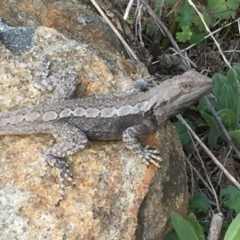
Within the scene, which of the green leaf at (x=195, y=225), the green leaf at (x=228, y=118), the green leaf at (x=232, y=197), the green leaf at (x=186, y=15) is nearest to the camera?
the green leaf at (x=195, y=225)

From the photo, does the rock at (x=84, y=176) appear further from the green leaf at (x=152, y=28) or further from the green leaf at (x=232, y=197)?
the green leaf at (x=152, y=28)

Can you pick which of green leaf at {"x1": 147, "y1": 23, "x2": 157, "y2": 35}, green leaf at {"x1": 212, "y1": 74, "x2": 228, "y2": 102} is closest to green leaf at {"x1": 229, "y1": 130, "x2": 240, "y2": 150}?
green leaf at {"x1": 212, "y1": 74, "x2": 228, "y2": 102}

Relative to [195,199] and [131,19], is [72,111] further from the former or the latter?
[131,19]

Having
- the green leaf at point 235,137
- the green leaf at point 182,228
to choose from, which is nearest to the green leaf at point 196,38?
the green leaf at point 235,137

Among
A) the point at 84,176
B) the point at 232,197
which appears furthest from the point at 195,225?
the point at 84,176

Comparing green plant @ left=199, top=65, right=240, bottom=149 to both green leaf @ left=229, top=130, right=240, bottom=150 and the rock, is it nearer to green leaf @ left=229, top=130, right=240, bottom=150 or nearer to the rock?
green leaf @ left=229, top=130, right=240, bottom=150

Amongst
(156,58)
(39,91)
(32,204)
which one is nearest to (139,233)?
(32,204)
